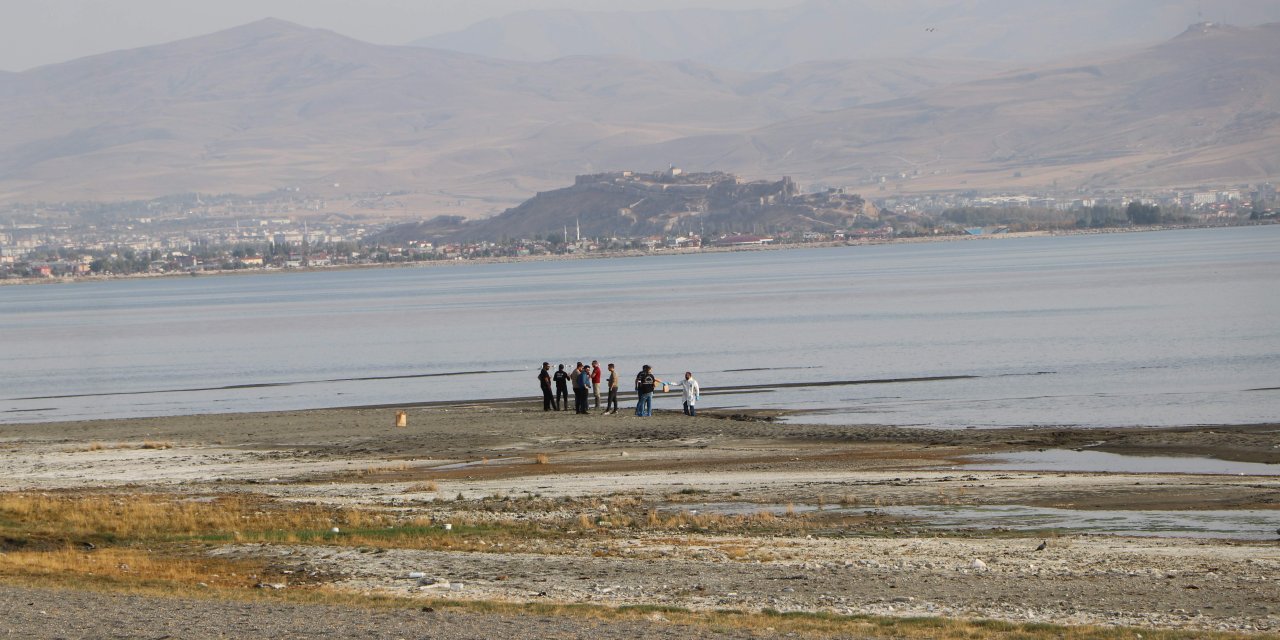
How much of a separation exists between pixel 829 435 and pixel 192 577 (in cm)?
2295

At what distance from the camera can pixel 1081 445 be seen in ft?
121

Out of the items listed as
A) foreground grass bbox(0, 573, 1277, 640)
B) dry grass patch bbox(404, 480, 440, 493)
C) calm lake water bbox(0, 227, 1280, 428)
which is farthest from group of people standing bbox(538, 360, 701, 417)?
foreground grass bbox(0, 573, 1277, 640)

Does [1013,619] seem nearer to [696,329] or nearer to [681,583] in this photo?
[681,583]

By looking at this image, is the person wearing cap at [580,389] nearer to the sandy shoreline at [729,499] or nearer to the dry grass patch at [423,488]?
the sandy shoreline at [729,499]

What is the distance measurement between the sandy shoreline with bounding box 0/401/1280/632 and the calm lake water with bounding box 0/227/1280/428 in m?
9.28

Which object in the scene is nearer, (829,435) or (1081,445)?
(1081,445)

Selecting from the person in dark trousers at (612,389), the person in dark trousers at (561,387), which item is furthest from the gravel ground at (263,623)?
the person in dark trousers at (561,387)

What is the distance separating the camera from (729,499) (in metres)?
27.7

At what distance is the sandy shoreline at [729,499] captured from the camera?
18.4 meters

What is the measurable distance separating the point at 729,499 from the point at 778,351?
54.8m

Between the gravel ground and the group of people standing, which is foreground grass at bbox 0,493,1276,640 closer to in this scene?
the gravel ground

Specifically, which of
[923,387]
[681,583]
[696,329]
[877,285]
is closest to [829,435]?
[923,387]

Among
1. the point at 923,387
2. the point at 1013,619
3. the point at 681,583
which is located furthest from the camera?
the point at 923,387

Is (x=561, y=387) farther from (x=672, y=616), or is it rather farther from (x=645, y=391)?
(x=672, y=616)
